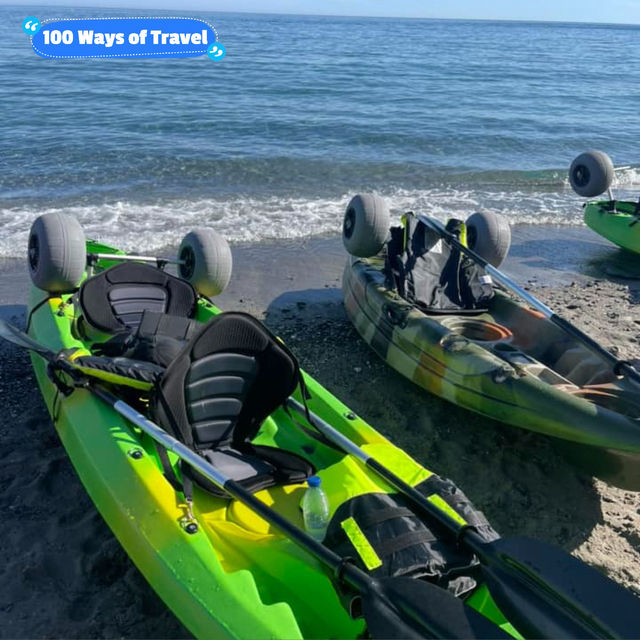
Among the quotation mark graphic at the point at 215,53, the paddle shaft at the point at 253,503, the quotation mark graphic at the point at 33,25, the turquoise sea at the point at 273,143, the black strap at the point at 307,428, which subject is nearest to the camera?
the paddle shaft at the point at 253,503

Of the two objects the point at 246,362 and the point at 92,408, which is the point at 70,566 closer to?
the point at 92,408

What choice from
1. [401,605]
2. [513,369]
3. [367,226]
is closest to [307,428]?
[513,369]

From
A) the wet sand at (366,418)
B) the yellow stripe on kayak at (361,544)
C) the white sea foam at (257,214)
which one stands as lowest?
the white sea foam at (257,214)

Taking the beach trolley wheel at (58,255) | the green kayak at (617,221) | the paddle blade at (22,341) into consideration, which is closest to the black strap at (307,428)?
the paddle blade at (22,341)

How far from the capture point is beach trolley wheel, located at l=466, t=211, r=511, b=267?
789cm

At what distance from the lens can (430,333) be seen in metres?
6.13

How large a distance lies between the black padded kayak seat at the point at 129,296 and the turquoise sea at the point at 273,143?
430 cm

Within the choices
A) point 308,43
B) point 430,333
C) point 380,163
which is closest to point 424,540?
point 430,333

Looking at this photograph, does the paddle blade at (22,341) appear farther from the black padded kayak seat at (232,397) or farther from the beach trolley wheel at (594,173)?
the beach trolley wheel at (594,173)

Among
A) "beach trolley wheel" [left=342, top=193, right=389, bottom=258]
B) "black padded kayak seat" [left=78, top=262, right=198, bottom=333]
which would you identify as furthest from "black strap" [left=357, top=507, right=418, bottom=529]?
"beach trolley wheel" [left=342, top=193, right=389, bottom=258]

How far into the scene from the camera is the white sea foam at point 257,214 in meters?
10.8

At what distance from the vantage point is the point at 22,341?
16.9 ft

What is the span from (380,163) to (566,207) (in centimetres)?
429

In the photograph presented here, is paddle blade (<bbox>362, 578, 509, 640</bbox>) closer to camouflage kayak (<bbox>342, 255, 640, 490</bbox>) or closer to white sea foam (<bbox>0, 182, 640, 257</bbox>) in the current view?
camouflage kayak (<bbox>342, 255, 640, 490</bbox>)
